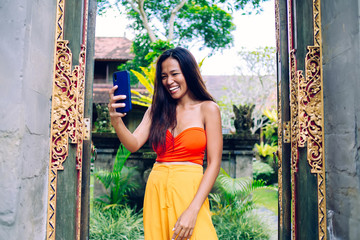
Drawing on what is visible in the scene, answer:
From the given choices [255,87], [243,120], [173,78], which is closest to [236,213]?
[243,120]

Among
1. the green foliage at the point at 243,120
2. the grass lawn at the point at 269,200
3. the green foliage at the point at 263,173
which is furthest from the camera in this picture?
the green foliage at the point at 263,173

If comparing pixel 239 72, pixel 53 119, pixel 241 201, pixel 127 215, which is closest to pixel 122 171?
pixel 127 215

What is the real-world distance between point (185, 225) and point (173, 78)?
880 mm

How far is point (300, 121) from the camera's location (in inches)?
83.6

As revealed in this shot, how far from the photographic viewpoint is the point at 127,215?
15.4ft

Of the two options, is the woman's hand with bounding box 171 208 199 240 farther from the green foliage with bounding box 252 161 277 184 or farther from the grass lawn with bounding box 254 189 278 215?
the green foliage with bounding box 252 161 277 184

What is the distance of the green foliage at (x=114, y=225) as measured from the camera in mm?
4281

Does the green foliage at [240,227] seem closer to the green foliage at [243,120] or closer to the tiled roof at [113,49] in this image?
the green foliage at [243,120]

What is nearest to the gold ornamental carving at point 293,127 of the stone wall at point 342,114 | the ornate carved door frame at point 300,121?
the ornate carved door frame at point 300,121

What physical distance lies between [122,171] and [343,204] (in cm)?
416

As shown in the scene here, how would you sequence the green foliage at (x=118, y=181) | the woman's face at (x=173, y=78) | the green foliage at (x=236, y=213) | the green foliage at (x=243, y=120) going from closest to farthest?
1. the woman's face at (x=173, y=78)
2. the green foliage at (x=236, y=213)
3. the green foliage at (x=118, y=181)
4. the green foliage at (x=243, y=120)

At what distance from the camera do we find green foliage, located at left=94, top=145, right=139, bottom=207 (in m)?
5.05

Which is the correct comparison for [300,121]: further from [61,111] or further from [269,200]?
[269,200]

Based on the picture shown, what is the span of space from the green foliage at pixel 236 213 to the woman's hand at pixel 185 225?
2838mm
